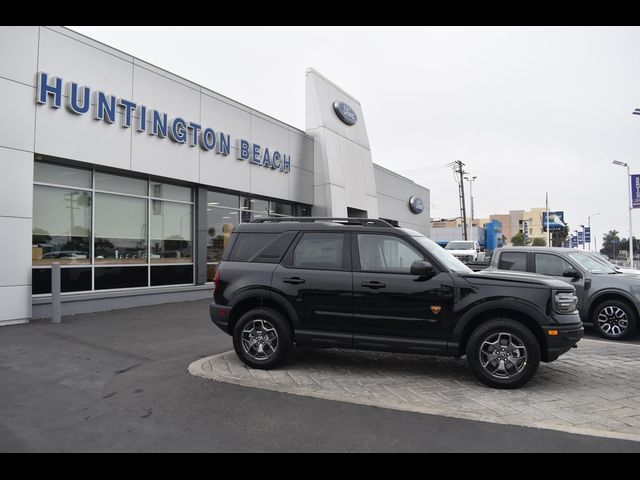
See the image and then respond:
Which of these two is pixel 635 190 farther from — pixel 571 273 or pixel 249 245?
pixel 249 245

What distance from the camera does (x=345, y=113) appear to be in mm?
19953

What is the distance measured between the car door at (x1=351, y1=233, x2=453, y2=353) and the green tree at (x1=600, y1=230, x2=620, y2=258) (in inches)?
4816

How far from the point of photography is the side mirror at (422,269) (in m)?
5.13

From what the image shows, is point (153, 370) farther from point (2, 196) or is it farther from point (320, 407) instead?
point (2, 196)

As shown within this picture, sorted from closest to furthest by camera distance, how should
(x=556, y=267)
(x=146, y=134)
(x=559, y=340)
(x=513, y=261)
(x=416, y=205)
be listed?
(x=559, y=340) < (x=556, y=267) < (x=513, y=261) < (x=146, y=134) < (x=416, y=205)

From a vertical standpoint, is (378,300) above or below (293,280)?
below

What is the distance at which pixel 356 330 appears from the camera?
5.37 metres

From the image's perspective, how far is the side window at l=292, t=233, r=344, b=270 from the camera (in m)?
5.66

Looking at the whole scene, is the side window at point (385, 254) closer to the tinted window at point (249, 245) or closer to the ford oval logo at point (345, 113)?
the tinted window at point (249, 245)

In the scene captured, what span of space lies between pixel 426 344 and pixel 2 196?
865cm

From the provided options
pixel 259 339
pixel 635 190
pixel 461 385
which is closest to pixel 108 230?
pixel 259 339

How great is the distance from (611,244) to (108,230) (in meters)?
136

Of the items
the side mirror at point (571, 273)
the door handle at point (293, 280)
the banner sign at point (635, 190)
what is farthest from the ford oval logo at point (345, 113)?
the banner sign at point (635, 190)
